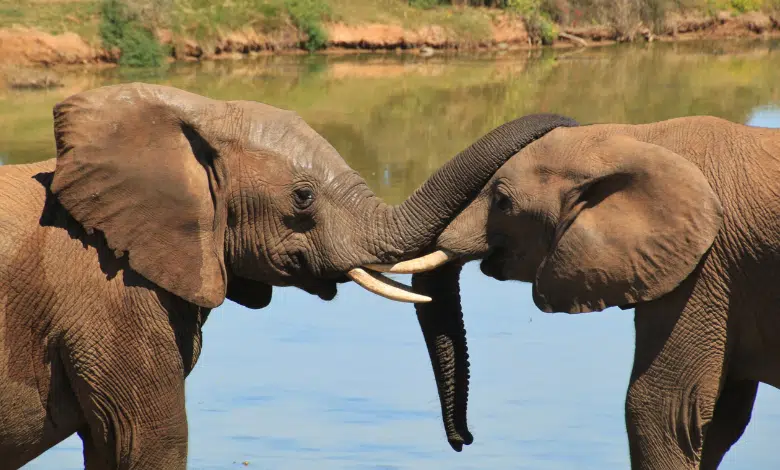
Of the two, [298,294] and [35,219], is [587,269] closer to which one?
[35,219]

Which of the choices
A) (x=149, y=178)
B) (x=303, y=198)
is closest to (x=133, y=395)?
(x=149, y=178)

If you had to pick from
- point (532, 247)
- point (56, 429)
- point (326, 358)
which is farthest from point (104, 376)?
point (326, 358)

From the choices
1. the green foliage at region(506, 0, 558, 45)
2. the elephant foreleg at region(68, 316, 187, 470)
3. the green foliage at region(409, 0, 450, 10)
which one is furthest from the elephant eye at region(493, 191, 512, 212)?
the green foliage at region(506, 0, 558, 45)

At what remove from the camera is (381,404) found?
346 inches

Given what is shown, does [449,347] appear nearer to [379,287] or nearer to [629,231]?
→ [379,287]

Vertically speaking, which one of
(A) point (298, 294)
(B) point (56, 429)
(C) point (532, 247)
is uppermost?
(C) point (532, 247)

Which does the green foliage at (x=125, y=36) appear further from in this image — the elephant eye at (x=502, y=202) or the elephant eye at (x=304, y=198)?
the elephant eye at (x=304, y=198)

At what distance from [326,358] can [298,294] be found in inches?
70.7

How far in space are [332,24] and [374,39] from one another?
4.20 feet

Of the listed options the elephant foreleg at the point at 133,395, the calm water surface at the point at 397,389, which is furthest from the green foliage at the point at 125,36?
the elephant foreleg at the point at 133,395

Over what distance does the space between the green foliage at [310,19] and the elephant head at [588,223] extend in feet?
107

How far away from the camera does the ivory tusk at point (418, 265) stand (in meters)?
6.11

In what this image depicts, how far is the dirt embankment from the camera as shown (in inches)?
1225

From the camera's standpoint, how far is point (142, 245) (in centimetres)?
567
